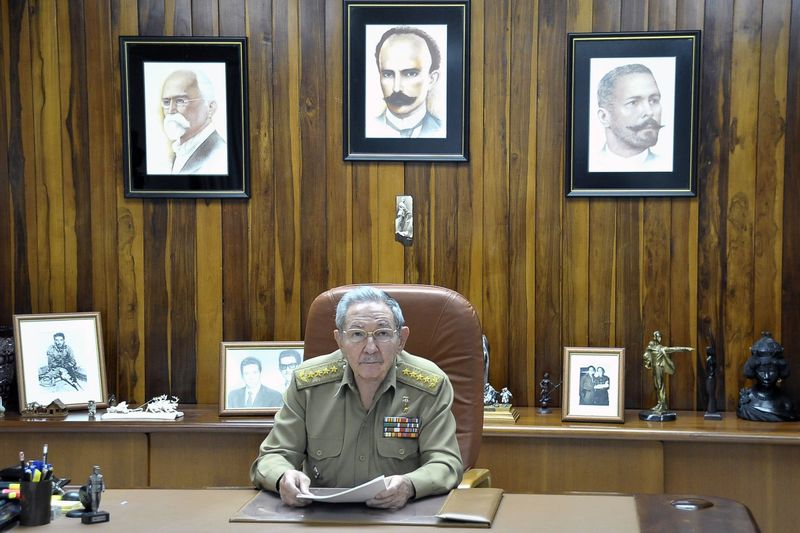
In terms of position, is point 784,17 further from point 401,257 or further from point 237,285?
point 237,285

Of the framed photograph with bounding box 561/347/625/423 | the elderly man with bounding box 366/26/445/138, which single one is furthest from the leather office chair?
the elderly man with bounding box 366/26/445/138

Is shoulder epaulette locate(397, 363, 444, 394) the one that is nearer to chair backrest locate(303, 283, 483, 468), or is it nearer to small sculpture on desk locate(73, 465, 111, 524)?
chair backrest locate(303, 283, 483, 468)

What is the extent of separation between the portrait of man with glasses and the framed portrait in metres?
0.71

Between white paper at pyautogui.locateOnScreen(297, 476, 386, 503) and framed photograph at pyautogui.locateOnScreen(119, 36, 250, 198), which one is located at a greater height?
framed photograph at pyautogui.locateOnScreen(119, 36, 250, 198)

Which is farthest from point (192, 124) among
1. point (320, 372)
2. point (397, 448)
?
point (397, 448)

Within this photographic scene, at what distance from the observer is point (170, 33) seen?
385 centimetres

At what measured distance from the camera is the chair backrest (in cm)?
284

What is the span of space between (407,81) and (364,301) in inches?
56.1

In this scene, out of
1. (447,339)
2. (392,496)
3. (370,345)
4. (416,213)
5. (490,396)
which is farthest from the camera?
(416,213)

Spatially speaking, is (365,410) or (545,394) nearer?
(365,410)

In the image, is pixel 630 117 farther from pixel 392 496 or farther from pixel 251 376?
pixel 392 496

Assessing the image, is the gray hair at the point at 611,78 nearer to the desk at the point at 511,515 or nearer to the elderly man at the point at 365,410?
the elderly man at the point at 365,410

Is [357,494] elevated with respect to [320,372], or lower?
lower

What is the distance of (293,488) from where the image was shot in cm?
221
